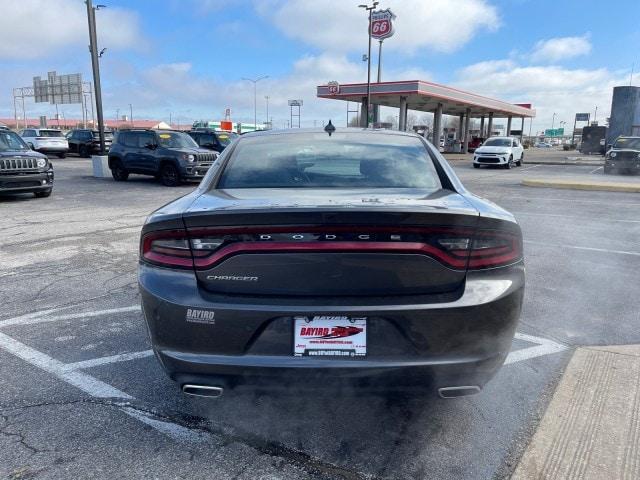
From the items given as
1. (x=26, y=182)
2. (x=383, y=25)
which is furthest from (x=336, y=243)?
(x=383, y=25)

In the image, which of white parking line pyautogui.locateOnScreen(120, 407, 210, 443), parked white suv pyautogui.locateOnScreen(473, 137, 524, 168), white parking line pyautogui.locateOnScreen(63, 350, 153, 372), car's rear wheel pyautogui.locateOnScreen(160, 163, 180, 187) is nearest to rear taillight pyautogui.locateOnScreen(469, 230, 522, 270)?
white parking line pyautogui.locateOnScreen(120, 407, 210, 443)

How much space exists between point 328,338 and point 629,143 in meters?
25.7

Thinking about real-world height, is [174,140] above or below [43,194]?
above

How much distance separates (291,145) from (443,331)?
192 centimetres

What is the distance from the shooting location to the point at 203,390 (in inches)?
92.1

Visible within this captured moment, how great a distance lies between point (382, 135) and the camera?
3826 millimetres

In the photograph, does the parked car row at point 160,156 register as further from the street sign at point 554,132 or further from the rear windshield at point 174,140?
the street sign at point 554,132

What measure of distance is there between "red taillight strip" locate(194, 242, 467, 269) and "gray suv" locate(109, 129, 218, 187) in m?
13.7

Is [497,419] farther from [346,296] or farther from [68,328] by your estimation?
[68,328]

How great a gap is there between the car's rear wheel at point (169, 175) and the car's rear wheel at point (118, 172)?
223 cm

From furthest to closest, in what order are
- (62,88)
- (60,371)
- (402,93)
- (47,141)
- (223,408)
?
(62,88)
(402,93)
(47,141)
(60,371)
(223,408)

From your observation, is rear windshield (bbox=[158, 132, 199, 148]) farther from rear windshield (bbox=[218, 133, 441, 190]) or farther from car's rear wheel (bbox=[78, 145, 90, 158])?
car's rear wheel (bbox=[78, 145, 90, 158])

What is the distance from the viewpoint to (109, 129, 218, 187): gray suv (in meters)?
15.4

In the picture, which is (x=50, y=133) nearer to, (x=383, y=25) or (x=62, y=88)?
(x=62, y=88)
